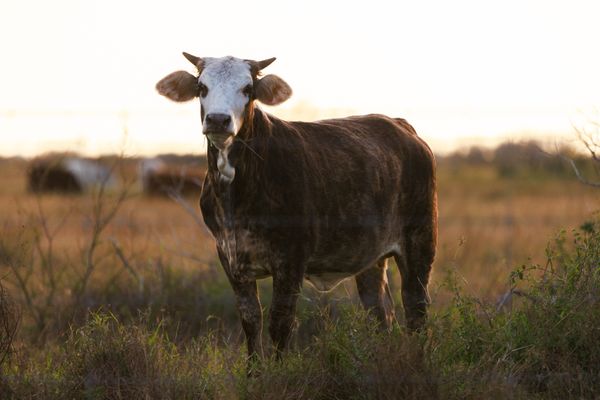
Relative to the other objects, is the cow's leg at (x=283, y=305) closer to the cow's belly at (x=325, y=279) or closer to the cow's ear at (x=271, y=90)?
the cow's belly at (x=325, y=279)

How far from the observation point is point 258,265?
7383 mm

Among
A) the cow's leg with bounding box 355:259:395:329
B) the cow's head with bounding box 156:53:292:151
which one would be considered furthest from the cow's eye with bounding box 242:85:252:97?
the cow's leg with bounding box 355:259:395:329

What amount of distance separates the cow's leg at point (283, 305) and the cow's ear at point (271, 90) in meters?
1.16

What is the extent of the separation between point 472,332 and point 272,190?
1.55 meters

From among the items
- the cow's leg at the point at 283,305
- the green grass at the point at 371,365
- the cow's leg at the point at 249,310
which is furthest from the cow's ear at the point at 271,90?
the green grass at the point at 371,365

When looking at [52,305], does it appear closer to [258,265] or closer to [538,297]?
[258,265]

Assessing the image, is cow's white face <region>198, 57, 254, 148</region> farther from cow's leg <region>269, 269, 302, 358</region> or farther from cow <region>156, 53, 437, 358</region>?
cow's leg <region>269, 269, 302, 358</region>

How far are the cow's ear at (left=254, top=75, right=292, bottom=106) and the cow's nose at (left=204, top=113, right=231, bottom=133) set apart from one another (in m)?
0.75

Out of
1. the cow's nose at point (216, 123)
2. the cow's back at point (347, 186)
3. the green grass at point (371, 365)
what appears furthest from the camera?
the cow's back at point (347, 186)

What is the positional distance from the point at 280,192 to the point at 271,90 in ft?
2.31

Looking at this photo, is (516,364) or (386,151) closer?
(516,364)

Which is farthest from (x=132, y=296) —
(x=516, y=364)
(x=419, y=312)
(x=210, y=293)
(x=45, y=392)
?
(x=516, y=364)

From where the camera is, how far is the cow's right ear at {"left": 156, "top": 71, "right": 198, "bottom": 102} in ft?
25.3

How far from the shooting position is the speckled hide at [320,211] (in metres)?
7.35
